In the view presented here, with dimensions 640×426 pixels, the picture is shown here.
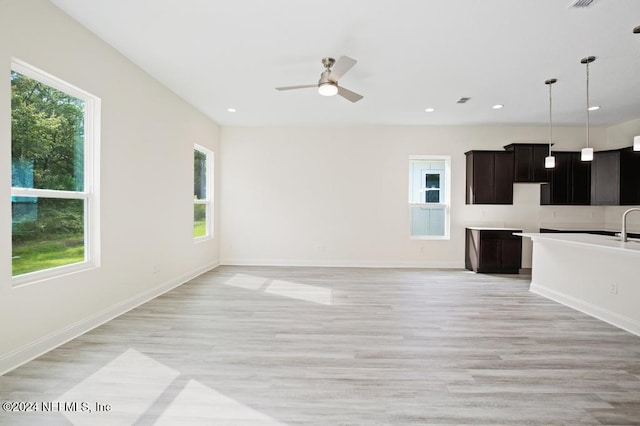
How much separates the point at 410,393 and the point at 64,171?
348cm

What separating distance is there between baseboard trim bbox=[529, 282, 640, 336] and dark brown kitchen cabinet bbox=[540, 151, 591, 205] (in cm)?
240

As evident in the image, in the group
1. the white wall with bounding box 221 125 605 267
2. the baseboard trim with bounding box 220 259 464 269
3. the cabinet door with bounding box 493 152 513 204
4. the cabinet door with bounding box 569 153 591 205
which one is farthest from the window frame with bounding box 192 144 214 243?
the cabinet door with bounding box 569 153 591 205

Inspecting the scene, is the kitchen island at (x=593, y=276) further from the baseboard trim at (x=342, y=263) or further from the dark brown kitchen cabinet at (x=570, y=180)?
the dark brown kitchen cabinet at (x=570, y=180)

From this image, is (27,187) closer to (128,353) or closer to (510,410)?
(128,353)

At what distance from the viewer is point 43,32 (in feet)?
8.00

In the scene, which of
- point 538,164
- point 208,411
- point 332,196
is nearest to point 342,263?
point 332,196

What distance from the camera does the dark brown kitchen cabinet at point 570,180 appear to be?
5.75 metres

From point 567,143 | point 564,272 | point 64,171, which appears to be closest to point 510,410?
point 564,272

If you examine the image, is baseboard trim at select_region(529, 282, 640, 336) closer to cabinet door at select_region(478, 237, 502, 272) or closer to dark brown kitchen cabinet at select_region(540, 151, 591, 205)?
cabinet door at select_region(478, 237, 502, 272)

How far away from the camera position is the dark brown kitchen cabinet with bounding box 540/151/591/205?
5.75m

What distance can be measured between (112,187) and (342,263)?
431 centimetres

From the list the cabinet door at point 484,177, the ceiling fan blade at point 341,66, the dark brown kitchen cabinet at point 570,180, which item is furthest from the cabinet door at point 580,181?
the ceiling fan blade at point 341,66

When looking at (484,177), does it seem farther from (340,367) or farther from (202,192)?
(202,192)

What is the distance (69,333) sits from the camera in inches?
105
